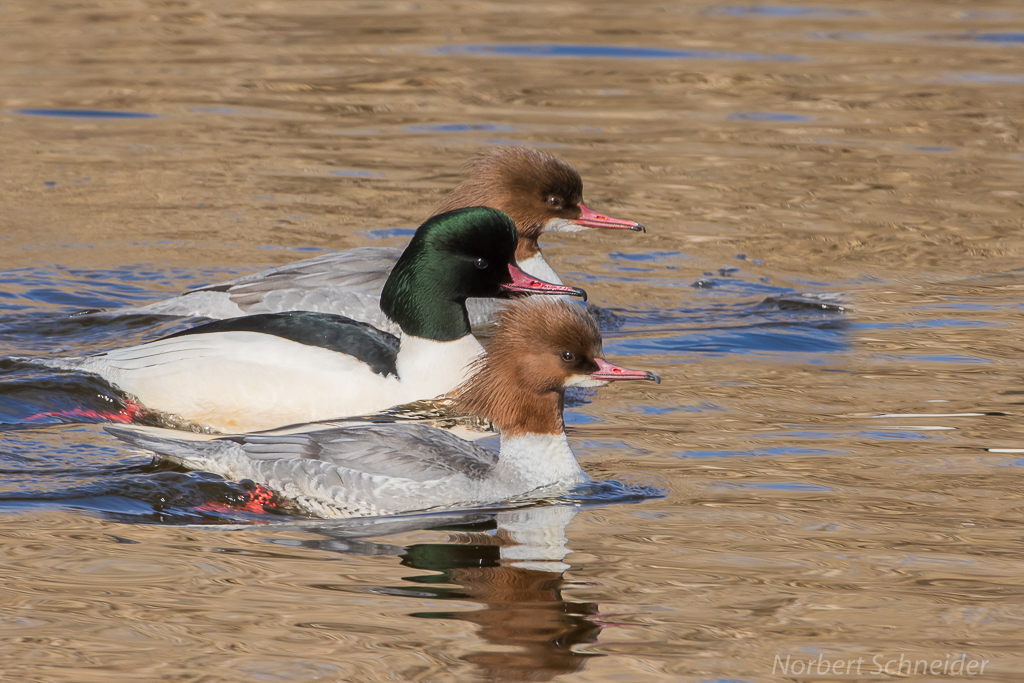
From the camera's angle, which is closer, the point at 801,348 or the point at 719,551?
the point at 719,551

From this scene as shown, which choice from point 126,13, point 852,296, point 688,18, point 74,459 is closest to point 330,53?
point 126,13

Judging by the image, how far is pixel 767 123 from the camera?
1435 cm

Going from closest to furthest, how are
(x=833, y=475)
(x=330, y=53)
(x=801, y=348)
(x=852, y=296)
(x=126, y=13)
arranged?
(x=833, y=475) → (x=801, y=348) → (x=852, y=296) → (x=330, y=53) → (x=126, y=13)

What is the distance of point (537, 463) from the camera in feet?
19.8

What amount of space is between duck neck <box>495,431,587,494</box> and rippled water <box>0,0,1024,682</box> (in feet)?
0.39

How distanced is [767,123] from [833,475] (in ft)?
28.5

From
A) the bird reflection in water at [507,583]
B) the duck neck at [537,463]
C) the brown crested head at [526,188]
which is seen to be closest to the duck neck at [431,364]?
the duck neck at [537,463]

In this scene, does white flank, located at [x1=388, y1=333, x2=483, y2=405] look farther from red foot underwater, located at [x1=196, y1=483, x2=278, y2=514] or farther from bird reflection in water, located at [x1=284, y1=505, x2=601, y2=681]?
bird reflection in water, located at [x1=284, y1=505, x2=601, y2=681]

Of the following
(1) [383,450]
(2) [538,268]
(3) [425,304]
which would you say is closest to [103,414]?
(3) [425,304]

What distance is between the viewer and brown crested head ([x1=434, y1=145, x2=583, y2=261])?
364 inches

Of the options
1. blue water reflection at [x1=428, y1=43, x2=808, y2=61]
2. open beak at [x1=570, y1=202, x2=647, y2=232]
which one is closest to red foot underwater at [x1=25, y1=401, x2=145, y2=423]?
open beak at [x1=570, y1=202, x2=647, y2=232]

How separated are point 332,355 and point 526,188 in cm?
252

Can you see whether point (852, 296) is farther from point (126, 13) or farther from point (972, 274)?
point (126, 13)

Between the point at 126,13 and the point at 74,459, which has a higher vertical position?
the point at 126,13
